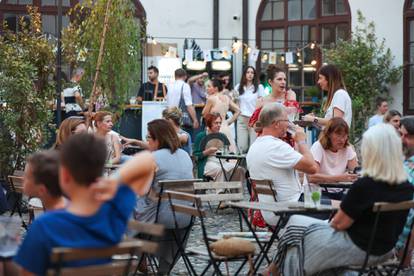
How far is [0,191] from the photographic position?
24.5ft

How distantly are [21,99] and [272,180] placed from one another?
506 centimetres

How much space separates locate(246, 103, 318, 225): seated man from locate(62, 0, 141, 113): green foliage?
548cm

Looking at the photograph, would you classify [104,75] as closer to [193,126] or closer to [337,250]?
[193,126]

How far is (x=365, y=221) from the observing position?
20.4 ft

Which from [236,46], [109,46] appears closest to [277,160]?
[109,46]

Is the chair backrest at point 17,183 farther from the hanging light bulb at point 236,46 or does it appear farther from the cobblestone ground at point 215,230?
the hanging light bulb at point 236,46

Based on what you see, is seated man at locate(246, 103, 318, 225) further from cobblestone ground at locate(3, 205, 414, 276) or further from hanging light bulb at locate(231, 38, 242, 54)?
hanging light bulb at locate(231, 38, 242, 54)

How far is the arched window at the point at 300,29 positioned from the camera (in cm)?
2138

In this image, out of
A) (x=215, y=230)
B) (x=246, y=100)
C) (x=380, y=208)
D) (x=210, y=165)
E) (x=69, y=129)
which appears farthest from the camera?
(x=246, y=100)

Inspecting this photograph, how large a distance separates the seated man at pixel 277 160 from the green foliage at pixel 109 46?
548cm

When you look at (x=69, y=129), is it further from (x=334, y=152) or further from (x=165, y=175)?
(x=334, y=152)

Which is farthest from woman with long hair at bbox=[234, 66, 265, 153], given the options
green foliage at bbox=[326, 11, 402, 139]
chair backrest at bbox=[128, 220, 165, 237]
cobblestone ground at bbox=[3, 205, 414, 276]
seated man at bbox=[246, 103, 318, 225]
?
chair backrest at bbox=[128, 220, 165, 237]

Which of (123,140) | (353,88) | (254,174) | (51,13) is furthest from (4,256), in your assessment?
(51,13)

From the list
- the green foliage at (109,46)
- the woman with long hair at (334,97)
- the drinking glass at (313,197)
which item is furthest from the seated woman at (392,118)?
the green foliage at (109,46)
